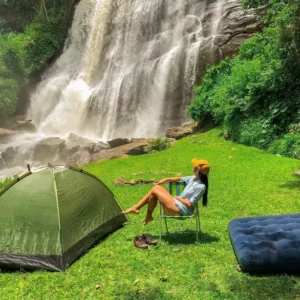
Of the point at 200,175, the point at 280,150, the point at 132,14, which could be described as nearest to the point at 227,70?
the point at 280,150

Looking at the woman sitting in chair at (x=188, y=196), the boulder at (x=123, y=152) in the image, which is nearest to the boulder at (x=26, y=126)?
the boulder at (x=123, y=152)

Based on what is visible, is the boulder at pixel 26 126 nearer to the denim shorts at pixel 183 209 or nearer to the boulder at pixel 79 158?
the boulder at pixel 79 158

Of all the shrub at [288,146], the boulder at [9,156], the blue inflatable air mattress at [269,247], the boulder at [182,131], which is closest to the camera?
the blue inflatable air mattress at [269,247]

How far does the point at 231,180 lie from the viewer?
31.7ft

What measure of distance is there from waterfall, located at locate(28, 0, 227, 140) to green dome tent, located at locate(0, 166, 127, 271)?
44.0 feet

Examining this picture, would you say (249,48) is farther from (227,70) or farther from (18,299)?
(18,299)

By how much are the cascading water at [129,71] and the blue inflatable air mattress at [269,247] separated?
14338mm

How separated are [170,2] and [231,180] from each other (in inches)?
655

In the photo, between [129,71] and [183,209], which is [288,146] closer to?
[183,209]

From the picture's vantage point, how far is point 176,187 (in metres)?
5.95

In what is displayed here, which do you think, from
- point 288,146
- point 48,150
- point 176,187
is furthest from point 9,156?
point 176,187

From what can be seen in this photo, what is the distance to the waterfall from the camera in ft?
65.3

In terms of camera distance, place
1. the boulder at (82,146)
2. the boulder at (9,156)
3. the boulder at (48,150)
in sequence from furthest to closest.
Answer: the boulder at (9,156) → the boulder at (48,150) → the boulder at (82,146)

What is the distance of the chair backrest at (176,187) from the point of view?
592 centimetres
